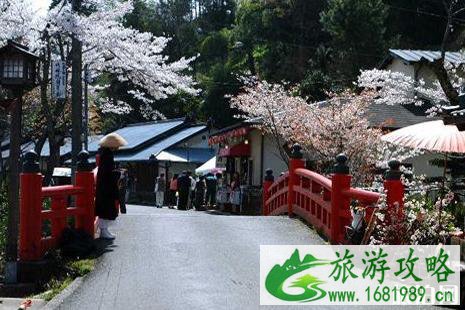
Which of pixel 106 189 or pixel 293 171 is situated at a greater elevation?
pixel 293 171

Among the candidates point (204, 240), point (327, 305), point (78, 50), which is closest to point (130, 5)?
point (78, 50)

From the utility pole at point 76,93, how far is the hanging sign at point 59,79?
31 cm

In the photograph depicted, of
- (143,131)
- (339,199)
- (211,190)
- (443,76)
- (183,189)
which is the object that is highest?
(143,131)

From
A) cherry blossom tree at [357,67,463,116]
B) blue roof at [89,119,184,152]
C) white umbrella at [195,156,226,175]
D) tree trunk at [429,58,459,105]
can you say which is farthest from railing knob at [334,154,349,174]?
blue roof at [89,119,184,152]

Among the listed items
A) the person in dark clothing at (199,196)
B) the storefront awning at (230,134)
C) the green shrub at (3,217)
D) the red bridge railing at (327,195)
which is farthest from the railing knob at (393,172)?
the storefront awning at (230,134)

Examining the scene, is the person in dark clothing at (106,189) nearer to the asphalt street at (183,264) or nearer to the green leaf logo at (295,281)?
the asphalt street at (183,264)

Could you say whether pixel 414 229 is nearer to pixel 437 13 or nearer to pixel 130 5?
pixel 130 5

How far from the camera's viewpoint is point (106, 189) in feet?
35.9

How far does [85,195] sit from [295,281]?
14.1 ft

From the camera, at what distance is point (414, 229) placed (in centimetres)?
855

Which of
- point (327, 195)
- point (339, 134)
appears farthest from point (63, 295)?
point (339, 134)

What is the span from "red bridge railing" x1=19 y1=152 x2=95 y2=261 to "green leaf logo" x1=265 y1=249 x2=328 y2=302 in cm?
339

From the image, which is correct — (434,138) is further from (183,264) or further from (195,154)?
(195,154)

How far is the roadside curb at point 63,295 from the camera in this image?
7.43m
